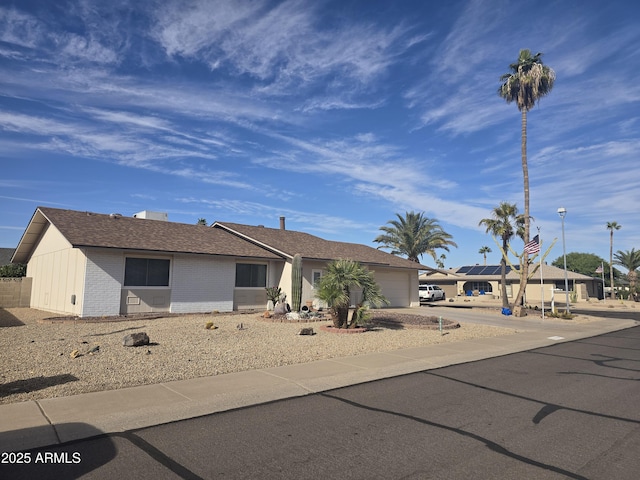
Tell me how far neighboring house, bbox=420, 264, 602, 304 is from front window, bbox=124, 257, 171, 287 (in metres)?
37.3

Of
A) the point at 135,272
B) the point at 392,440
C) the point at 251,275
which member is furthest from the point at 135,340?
the point at 251,275

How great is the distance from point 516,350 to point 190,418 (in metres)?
10.7

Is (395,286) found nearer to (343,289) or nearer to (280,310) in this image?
(280,310)

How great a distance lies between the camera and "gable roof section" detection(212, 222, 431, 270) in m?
24.8

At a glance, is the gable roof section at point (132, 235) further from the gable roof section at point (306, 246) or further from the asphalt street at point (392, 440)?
the asphalt street at point (392, 440)

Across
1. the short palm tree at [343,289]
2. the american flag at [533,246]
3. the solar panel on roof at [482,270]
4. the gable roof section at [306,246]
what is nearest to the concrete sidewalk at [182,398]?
the short palm tree at [343,289]

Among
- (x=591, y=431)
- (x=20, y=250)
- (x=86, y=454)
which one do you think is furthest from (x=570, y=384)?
(x=20, y=250)

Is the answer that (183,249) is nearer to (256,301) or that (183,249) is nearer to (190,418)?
(256,301)

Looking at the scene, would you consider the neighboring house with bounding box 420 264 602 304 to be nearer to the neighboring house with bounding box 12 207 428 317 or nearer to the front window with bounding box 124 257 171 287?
the neighboring house with bounding box 12 207 428 317

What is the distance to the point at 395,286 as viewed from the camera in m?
30.0

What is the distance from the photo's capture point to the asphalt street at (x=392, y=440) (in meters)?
4.59

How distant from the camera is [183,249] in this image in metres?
20.2

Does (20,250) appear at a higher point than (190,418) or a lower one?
higher

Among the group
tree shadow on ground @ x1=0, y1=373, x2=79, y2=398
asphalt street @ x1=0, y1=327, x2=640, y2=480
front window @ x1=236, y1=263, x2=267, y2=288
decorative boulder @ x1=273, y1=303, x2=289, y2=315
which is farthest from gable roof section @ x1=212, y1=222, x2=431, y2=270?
asphalt street @ x1=0, y1=327, x2=640, y2=480
